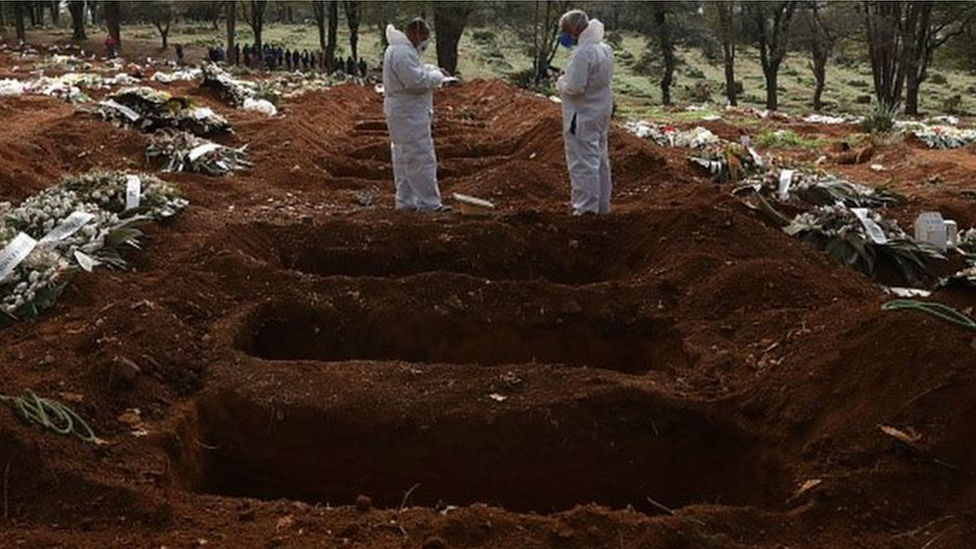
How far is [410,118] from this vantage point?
8.92 meters

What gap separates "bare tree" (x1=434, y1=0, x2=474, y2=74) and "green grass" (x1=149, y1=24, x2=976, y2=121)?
3469 mm

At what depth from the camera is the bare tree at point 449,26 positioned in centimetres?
3359

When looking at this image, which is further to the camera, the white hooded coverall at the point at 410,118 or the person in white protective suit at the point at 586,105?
the white hooded coverall at the point at 410,118

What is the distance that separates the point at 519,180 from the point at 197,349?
5357mm

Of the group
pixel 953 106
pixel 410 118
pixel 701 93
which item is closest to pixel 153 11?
pixel 701 93

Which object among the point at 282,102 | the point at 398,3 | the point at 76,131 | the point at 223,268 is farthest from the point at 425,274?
the point at 398,3

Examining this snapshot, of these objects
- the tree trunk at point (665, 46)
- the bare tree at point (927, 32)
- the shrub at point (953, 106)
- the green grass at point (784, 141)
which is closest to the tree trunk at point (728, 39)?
the tree trunk at point (665, 46)

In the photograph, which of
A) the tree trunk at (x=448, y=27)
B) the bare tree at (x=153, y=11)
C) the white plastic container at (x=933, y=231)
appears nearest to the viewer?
the white plastic container at (x=933, y=231)

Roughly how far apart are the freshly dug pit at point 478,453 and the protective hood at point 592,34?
4080 mm

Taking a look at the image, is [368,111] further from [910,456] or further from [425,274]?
[910,456]

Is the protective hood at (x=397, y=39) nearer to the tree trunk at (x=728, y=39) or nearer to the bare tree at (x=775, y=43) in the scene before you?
the bare tree at (x=775, y=43)

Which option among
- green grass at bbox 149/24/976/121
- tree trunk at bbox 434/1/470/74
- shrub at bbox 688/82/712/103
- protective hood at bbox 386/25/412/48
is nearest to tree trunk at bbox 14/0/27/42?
green grass at bbox 149/24/976/121

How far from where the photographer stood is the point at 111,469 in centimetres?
432

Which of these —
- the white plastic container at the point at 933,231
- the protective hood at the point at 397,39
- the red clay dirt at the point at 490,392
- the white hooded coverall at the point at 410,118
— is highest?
the protective hood at the point at 397,39
